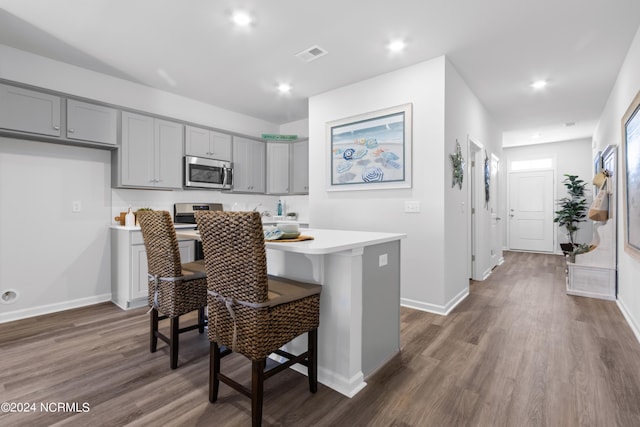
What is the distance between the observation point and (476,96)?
4.27 m

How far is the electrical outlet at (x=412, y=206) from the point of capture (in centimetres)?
329

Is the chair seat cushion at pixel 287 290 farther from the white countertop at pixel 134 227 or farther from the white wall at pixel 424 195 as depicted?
the white countertop at pixel 134 227

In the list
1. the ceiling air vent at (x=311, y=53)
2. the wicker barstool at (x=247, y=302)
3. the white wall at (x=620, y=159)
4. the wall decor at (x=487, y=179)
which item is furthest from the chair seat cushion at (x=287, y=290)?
the wall decor at (x=487, y=179)

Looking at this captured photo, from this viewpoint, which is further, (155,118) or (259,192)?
(259,192)

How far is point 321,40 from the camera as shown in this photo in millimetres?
2852

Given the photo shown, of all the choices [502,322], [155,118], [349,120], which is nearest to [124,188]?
[155,118]

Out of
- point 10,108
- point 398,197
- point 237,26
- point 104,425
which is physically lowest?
point 104,425

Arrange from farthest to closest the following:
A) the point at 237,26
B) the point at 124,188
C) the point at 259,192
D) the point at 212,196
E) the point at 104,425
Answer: the point at 259,192 → the point at 212,196 → the point at 124,188 → the point at 237,26 → the point at 104,425

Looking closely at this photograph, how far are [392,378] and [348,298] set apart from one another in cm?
65

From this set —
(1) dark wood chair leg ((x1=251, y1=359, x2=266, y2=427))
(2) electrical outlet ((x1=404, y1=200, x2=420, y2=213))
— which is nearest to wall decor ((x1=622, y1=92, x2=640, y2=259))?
(2) electrical outlet ((x1=404, y1=200, x2=420, y2=213))

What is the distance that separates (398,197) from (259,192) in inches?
95.2

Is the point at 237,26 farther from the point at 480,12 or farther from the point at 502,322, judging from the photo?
the point at 502,322

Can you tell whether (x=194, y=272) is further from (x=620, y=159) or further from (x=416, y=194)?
(x=620, y=159)

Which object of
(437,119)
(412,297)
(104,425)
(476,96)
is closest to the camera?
(104,425)
